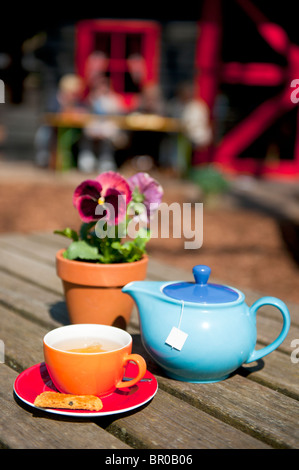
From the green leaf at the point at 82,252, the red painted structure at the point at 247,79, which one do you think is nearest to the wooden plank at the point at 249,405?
the green leaf at the point at 82,252

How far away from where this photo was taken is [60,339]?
92 cm

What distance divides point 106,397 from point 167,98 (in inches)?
293

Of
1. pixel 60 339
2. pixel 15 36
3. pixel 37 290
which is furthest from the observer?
pixel 15 36

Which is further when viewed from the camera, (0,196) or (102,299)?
(0,196)

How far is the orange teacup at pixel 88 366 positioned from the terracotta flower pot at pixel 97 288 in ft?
0.62

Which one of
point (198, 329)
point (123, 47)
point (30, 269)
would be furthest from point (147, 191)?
point (123, 47)

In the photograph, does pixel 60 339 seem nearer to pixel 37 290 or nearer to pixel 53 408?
pixel 53 408

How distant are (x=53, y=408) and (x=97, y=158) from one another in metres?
6.70

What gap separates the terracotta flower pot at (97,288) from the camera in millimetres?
1077

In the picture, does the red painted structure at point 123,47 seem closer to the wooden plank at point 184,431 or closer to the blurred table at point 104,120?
the blurred table at point 104,120

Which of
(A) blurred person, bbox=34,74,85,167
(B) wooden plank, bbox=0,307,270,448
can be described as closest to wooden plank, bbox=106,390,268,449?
(B) wooden plank, bbox=0,307,270,448

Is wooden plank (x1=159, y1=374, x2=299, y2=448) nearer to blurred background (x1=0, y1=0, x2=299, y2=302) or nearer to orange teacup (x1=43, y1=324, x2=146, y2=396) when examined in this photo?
orange teacup (x1=43, y1=324, x2=146, y2=396)

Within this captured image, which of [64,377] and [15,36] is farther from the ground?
[15,36]

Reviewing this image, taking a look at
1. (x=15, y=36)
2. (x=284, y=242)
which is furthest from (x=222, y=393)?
(x=15, y=36)
